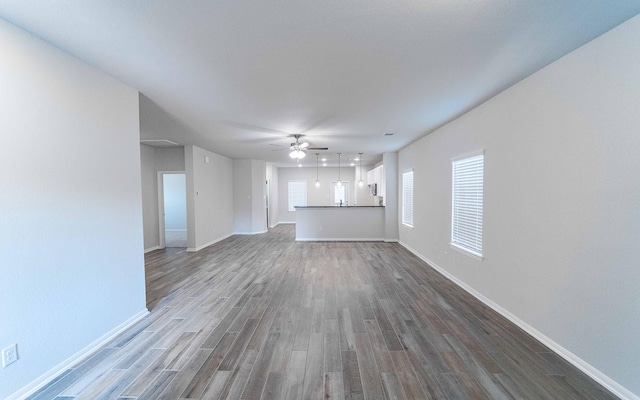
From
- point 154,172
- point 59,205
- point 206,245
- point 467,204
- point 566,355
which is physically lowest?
point 206,245

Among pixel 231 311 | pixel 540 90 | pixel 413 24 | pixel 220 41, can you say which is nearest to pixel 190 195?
pixel 231 311

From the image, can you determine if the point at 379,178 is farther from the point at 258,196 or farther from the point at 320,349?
the point at 320,349

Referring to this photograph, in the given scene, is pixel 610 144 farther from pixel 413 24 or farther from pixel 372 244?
pixel 372 244

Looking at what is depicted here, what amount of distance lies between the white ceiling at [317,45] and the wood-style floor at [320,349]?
2673 millimetres

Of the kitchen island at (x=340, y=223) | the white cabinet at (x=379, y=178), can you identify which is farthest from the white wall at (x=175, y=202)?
the white cabinet at (x=379, y=178)

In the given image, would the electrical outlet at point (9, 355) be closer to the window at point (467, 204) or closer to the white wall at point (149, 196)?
the window at point (467, 204)

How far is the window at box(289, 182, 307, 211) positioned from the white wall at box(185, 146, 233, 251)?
11.6ft

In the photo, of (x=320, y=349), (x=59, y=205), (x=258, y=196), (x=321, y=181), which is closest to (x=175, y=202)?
(x=258, y=196)

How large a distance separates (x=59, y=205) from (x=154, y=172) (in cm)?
524

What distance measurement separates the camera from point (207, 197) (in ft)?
22.7

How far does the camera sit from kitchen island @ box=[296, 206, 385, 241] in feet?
25.3

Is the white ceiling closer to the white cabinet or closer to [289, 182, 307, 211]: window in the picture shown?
the white cabinet

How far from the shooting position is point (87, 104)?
228 cm

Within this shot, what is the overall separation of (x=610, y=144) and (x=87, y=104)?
446 cm
